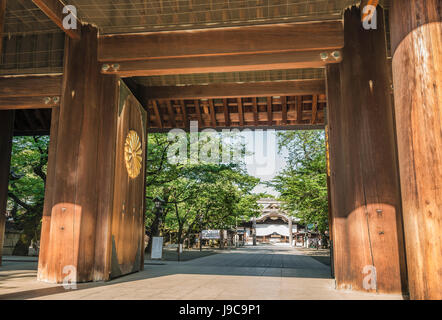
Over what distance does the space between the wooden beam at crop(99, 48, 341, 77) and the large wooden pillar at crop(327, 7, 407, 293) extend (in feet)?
1.28

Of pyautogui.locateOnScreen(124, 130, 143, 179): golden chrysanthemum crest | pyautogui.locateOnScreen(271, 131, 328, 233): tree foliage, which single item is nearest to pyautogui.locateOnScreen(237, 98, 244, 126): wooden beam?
pyautogui.locateOnScreen(124, 130, 143, 179): golden chrysanthemum crest

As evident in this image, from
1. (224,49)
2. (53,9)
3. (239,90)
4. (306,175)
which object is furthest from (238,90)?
(306,175)

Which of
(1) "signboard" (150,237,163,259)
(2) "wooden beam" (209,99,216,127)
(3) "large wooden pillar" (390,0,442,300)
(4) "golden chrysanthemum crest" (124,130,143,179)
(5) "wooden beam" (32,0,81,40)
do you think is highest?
(5) "wooden beam" (32,0,81,40)

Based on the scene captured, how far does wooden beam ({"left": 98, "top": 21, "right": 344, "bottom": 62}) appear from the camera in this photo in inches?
209

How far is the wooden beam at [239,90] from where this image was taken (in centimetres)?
711

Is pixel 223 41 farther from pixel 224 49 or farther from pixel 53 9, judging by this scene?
pixel 53 9

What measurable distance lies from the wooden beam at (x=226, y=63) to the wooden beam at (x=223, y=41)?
8 cm

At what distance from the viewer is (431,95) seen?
209 centimetres

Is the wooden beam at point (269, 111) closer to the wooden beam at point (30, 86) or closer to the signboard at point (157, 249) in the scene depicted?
the wooden beam at point (30, 86)

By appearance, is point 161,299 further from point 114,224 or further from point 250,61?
point 250,61

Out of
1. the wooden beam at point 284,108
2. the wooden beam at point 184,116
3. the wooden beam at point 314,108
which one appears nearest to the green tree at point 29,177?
the wooden beam at point 184,116

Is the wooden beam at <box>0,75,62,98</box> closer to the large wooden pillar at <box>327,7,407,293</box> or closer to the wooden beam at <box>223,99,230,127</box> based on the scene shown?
the wooden beam at <box>223,99,230,127</box>

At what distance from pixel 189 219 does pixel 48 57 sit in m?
14.4

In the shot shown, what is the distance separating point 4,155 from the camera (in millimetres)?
8234
